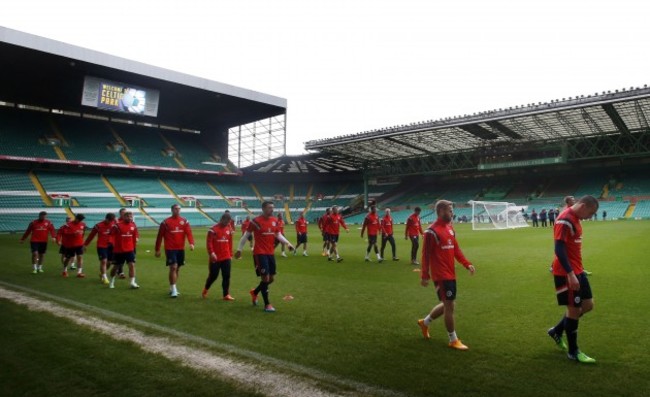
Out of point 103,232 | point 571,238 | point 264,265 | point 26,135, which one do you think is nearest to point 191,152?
point 26,135

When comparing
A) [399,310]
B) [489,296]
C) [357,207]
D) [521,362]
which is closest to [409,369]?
[521,362]

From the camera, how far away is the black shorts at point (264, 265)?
816 centimetres

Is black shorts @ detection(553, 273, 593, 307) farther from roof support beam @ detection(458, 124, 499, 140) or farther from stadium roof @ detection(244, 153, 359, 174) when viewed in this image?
stadium roof @ detection(244, 153, 359, 174)

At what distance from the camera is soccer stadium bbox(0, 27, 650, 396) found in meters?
4.71

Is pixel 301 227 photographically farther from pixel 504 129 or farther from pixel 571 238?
pixel 504 129

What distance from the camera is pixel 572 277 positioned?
4965 mm

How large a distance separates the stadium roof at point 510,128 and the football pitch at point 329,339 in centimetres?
2735

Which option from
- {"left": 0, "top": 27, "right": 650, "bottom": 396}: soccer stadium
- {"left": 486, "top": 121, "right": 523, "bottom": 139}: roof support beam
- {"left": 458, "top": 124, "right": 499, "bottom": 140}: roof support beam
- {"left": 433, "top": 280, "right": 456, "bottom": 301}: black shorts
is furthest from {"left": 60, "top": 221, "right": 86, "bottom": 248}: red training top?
{"left": 486, "top": 121, "right": 523, "bottom": 139}: roof support beam

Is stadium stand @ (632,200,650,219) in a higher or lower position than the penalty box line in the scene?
higher

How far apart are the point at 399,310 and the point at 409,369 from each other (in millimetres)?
3031

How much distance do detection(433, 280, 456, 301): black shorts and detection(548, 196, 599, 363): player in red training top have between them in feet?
4.08

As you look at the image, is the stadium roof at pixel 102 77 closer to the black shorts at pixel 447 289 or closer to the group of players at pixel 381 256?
the group of players at pixel 381 256

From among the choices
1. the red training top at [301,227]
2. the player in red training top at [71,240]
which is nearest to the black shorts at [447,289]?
the player in red training top at [71,240]

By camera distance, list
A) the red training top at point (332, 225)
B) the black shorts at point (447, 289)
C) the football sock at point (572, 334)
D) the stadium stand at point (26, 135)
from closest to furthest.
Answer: the football sock at point (572, 334)
the black shorts at point (447, 289)
the red training top at point (332, 225)
the stadium stand at point (26, 135)
